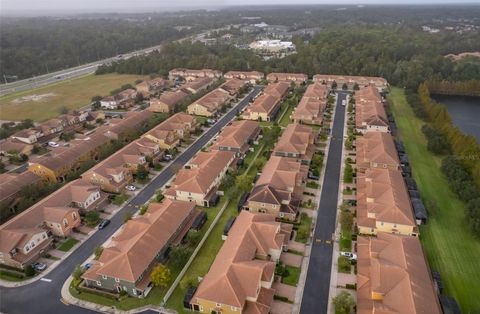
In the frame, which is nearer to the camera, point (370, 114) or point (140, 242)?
point (140, 242)

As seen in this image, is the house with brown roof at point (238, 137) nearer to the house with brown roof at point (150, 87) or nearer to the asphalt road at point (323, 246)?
the asphalt road at point (323, 246)

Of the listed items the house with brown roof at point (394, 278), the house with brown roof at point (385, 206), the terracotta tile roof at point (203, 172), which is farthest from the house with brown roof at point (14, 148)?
the house with brown roof at point (394, 278)

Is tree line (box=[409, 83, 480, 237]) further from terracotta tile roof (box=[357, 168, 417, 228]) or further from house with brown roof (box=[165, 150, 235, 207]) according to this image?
house with brown roof (box=[165, 150, 235, 207])

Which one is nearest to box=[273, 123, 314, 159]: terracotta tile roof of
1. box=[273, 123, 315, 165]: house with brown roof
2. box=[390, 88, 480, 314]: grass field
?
box=[273, 123, 315, 165]: house with brown roof

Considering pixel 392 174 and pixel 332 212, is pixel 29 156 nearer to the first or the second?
pixel 332 212

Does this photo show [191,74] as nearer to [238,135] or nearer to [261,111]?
[261,111]

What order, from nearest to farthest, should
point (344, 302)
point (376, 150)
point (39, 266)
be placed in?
point (344, 302) < point (39, 266) < point (376, 150)

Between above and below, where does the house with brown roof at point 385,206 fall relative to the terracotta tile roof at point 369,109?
below

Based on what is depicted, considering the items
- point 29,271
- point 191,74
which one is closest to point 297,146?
point 29,271
